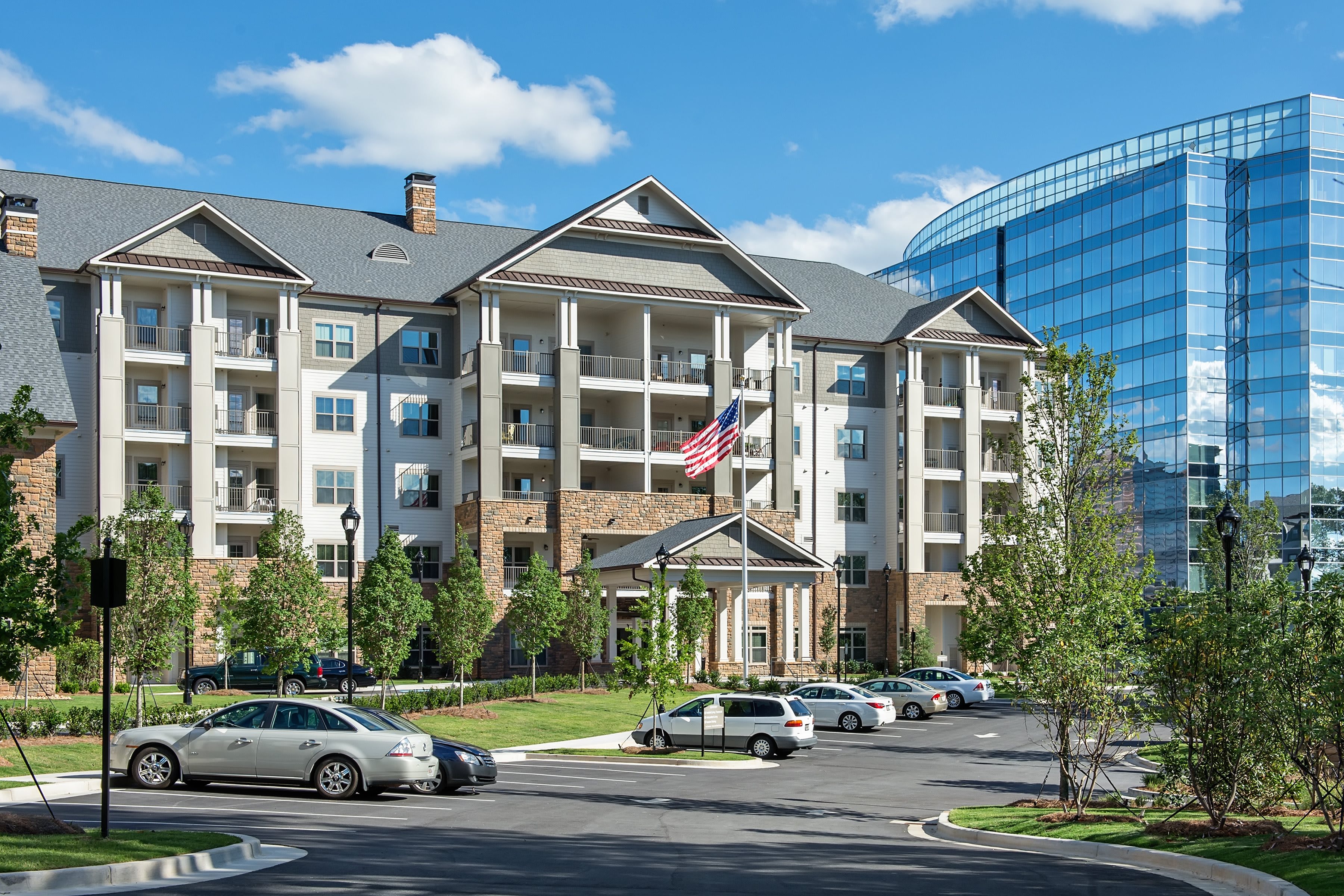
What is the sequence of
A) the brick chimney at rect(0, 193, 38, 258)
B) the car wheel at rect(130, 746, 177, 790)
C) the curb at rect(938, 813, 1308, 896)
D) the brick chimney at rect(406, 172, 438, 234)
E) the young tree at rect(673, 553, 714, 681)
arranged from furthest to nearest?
the brick chimney at rect(406, 172, 438, 234), the brick chimney at rect(0, 193, 38, 258), the young tree at rect(673, 553, 714, 681), the car wheel at rect(130, 746, 177, 790), the curb at rect(938, 813, 1308, 896)

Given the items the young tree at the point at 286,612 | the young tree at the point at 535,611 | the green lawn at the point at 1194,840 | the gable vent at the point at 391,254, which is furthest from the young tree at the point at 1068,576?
the gable vent at the point at 391,254

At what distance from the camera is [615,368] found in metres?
56.4

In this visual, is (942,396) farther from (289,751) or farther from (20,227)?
(289,751)

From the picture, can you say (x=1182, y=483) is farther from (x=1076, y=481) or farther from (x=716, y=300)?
(x=1076, y=481)

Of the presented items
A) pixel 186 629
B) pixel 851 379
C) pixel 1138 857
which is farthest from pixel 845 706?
pixel 851 379

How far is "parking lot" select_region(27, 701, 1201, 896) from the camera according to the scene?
47.2ft

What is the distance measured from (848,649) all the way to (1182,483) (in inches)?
1234

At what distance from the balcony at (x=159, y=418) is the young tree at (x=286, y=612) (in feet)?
53.6

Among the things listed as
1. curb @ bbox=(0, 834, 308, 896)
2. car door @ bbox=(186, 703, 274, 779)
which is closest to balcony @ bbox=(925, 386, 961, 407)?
car door @ bbox=(186, 703, 274, 779)

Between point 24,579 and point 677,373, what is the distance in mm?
42020

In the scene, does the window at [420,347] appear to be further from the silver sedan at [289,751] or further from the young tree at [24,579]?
the young tree at [24,579]

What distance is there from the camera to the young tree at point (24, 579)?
1623cm

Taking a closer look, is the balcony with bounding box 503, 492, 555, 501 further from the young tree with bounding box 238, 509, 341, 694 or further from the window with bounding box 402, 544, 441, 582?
the young tree with bounding box 238, 509, 341, 694

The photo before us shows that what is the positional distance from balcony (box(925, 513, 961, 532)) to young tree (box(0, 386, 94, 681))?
4952 centimetres
